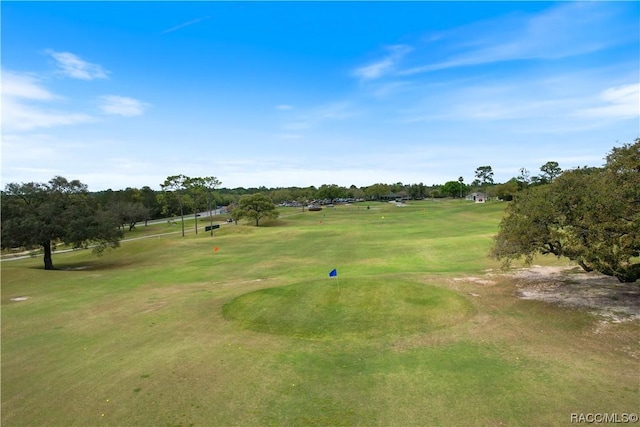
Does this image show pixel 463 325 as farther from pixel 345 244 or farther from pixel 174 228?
pixel 174 228

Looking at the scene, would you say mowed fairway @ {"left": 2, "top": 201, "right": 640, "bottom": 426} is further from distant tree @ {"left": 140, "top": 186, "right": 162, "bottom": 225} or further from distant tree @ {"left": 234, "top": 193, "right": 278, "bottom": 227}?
distant tree @ {"left": 140, "top": 186, "right": 162, "bottom": 225}

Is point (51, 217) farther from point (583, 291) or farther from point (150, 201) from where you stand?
point (150, 201)

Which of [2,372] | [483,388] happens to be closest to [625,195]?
[483,388]

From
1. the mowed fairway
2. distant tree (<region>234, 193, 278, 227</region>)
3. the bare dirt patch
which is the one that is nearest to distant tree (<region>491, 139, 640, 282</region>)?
the bare dirt patch

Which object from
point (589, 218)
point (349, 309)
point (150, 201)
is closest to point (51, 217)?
point (349, 309)

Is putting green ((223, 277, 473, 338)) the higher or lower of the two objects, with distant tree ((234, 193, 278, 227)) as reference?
lower

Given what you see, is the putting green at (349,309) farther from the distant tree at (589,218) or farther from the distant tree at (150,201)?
the distant tree at (150,201)
